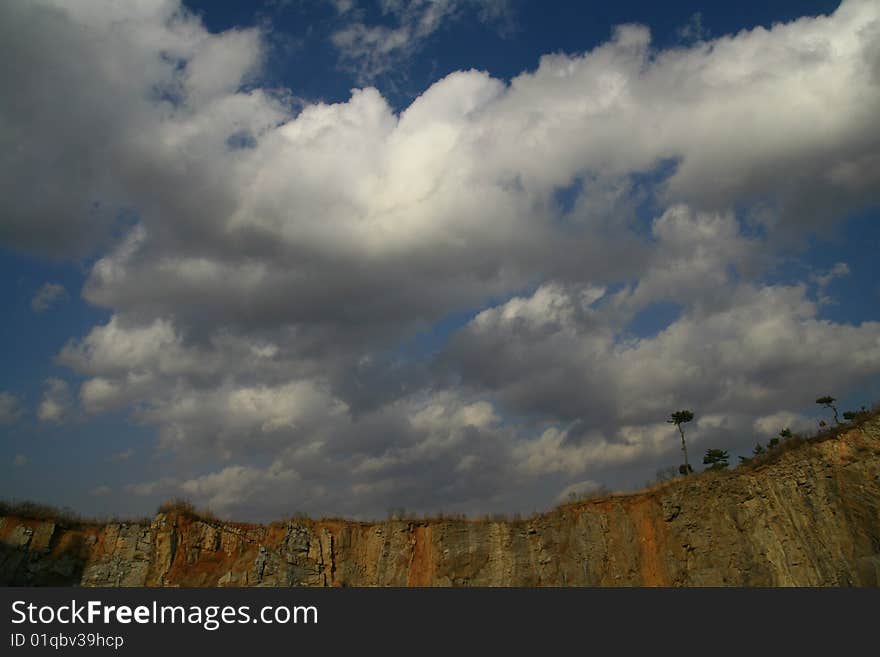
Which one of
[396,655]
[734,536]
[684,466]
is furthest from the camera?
[684,466]

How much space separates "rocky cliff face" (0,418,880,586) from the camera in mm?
29312

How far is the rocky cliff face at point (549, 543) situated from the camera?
2931cm

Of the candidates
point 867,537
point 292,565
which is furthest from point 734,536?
point 292,565

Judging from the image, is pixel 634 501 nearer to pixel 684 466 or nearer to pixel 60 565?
pixel 684 466

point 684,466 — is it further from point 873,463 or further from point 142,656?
point 142,656

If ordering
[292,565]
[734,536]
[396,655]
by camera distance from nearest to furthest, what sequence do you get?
[396,655], [734,536], [292,565]

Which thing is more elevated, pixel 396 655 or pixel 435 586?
pixel 435 586

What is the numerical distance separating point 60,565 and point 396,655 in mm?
21181

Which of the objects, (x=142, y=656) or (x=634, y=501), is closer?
(x=142, y=656)

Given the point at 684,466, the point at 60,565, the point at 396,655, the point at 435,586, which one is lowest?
the point at 396,655

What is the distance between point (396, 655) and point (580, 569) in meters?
12.6

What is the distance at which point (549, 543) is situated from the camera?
34.8 m

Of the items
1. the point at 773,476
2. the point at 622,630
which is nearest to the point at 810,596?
the point at 773,476

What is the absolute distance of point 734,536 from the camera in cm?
3088
